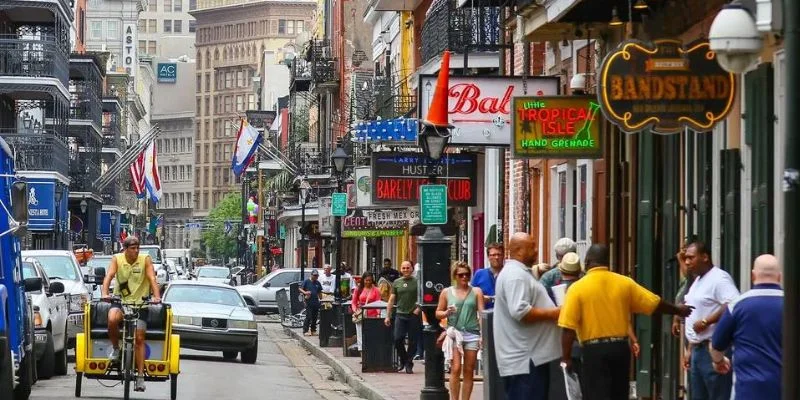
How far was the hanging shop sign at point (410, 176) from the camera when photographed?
3180 centimetres

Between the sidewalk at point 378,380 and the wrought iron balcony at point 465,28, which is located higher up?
the wrought iron balcony at point 465,28

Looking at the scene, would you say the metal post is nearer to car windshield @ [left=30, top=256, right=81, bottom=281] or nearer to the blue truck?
the blue truck

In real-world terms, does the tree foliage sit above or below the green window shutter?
below

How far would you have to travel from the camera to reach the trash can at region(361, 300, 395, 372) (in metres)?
27.8

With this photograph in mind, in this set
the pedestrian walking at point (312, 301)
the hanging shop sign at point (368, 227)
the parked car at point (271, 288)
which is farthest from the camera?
the parked car at point (271, 288)

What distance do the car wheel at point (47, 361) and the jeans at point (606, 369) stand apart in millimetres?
11906

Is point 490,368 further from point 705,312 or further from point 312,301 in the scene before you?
point 312,301

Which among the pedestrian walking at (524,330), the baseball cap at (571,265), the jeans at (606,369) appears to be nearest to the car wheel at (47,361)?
the baseball cap at (571,265)

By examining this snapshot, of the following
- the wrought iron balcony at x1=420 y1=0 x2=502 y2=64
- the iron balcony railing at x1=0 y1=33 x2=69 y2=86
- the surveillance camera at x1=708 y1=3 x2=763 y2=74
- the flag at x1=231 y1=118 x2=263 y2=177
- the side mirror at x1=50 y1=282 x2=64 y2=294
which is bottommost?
the side mirror at x1=50 y1=282 x2=64 y2=294

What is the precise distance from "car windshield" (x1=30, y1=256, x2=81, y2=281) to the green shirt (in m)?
5.48

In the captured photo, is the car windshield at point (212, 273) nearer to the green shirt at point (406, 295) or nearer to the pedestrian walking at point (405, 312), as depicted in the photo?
the pedestrian walking at point (405, 312)

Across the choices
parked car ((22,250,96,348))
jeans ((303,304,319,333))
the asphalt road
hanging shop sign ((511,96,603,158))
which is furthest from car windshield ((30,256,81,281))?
jeans ((303,304,319,333))

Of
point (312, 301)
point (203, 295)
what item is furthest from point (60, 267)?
point (312, 301)

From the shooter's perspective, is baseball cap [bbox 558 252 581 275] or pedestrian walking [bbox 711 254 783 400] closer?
pedestrian walking [bbox 711 254 783 400]
